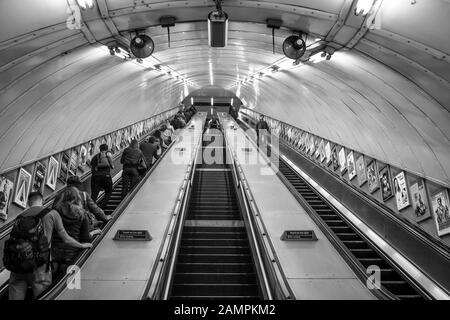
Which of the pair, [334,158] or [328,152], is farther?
[328,152]

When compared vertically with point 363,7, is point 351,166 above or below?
below

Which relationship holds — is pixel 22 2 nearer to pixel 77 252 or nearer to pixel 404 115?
pixel 77 252

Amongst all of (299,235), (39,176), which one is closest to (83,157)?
(39,176)

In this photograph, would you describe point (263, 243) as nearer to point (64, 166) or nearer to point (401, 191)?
point (401, 191)

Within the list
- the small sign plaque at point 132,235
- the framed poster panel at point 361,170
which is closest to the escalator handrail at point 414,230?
the framed poster panel at point 361,170

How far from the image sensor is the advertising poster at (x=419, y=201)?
6.62m

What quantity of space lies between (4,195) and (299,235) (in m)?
4.83

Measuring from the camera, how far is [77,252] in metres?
4.86

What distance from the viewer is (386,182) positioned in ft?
27.2

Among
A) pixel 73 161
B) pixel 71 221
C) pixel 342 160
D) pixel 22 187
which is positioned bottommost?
pixel 71 221

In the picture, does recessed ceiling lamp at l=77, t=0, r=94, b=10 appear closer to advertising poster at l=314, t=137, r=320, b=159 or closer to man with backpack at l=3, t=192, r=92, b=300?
man with backpack at l=3, t=192, r=92, b=300

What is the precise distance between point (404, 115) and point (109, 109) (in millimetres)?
9478

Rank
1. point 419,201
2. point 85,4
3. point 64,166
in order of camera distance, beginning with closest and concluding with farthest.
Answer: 1. point 85,4
2. point 419,201
3. point 64,166

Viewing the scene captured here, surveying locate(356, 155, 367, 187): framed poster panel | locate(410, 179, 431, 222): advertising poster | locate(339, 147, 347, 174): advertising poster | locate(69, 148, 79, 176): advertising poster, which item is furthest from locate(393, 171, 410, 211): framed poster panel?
locate(69, 148, 79, 176): advertising poster
